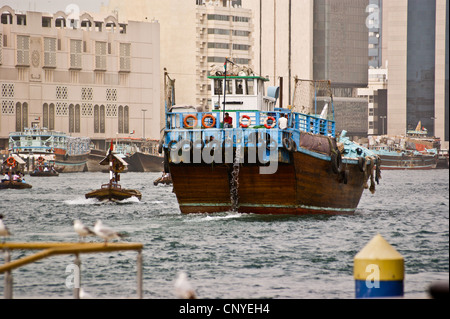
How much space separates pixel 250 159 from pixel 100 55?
133m

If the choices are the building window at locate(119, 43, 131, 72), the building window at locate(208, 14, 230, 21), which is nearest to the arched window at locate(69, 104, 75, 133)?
the building window at locate(119, 43, 131, 72)

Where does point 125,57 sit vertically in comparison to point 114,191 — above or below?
above

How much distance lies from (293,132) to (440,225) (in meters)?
10.1

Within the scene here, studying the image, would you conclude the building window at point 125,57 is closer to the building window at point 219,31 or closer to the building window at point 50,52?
the building window at point 50,52

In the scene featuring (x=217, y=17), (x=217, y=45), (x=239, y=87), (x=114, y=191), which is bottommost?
(x=114, y=191)

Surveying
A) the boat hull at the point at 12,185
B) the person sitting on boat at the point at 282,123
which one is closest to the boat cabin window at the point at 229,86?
the person sitting on boat at the point at 282,123

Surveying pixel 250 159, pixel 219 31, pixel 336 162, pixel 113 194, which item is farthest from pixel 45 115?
pixel 250 159

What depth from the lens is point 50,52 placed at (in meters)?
157

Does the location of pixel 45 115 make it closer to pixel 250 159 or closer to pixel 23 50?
pixel 23 50

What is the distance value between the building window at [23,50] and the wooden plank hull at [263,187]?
12493cm

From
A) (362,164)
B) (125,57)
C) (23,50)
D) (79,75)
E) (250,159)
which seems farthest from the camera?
(125,57)

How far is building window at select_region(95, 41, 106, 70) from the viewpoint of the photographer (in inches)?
6334

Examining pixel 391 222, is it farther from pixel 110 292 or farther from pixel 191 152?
pixel 110 292
